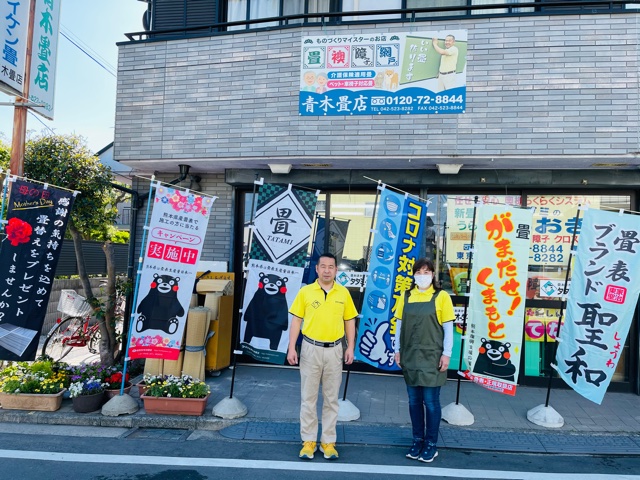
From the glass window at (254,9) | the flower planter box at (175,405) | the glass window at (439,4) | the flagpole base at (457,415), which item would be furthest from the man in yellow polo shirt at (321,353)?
the glass window at (254,9)

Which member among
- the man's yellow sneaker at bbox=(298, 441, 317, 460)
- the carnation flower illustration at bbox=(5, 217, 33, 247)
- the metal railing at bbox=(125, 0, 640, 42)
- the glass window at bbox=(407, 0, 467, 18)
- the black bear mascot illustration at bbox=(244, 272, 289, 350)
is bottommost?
the man's yellow sneaker at bbox=(298, 441, 317, 460)

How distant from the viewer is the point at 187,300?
597 centimetres

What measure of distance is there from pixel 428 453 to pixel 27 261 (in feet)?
18.1

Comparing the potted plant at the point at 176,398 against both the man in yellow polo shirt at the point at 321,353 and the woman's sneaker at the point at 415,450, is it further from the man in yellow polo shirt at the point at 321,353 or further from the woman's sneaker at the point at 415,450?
the woman's sneaker at the point at 415,450

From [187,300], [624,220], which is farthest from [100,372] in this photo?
[624,220]

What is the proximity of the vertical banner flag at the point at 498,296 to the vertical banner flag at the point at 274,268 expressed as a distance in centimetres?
234

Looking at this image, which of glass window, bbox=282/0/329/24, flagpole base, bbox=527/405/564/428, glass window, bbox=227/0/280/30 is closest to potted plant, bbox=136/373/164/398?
flagpole base, bbox=527/405/564/428

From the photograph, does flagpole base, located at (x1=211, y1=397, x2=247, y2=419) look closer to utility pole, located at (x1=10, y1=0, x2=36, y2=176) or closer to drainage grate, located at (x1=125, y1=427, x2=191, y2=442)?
drainage grate, located at (x1=125, y1=427, x2=191, y2=442)

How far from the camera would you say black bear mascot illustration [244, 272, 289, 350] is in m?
6.01

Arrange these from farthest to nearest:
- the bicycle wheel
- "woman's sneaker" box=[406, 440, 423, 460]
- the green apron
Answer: the bicycle wheel → "woman's sneaker" box=[406, 440, 423, 460] → the green apron

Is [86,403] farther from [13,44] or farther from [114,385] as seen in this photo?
[13,44]

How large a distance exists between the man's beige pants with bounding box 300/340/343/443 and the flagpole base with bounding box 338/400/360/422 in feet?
3.40

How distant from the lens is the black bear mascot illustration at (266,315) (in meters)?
6.01

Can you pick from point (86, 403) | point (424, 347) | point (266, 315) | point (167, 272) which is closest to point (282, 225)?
point (266, 315)
